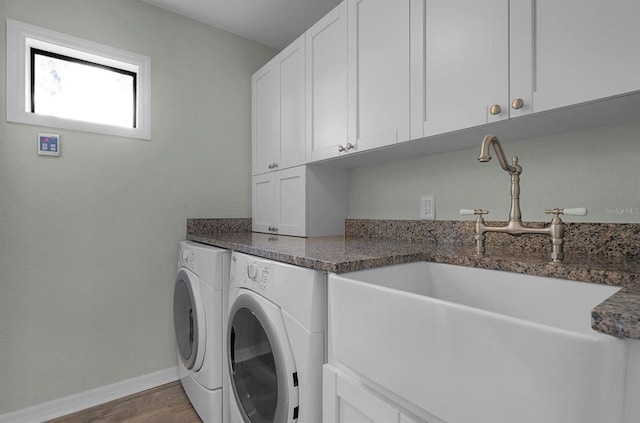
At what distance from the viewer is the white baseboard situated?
172 centimetres

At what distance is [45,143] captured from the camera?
179cm

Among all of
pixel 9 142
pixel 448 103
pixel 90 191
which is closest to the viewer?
pixel 448 103

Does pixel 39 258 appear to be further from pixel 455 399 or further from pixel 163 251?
pixel 455 399

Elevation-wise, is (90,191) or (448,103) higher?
(448,103)

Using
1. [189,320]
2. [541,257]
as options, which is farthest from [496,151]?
[189,320]

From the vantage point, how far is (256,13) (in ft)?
7.33

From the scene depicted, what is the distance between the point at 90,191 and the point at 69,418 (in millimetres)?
1302

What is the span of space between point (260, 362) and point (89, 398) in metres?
1.41

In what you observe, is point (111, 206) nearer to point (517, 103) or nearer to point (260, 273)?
point (260, 273)

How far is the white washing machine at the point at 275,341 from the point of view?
995 millimetres

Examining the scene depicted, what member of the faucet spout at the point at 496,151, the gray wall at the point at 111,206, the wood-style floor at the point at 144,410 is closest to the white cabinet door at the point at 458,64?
the faucet spout at the point at 496,151

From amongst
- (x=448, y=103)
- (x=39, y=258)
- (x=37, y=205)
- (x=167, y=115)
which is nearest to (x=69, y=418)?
(x=39, y=258)

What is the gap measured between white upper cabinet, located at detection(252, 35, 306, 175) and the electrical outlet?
2.54 feet

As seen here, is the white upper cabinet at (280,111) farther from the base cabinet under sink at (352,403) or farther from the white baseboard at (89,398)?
the white baseboard at (89,398)
